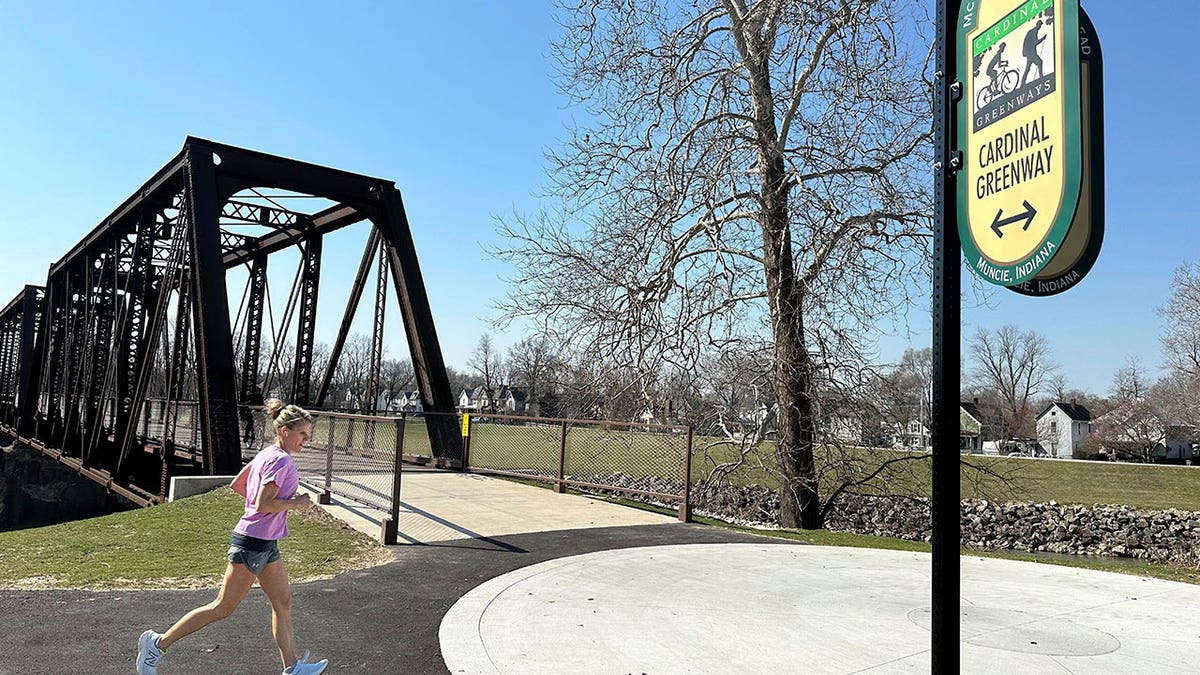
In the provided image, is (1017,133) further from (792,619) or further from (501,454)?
(501,454)

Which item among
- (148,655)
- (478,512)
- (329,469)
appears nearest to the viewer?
(148,655)

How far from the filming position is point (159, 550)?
26.1ft

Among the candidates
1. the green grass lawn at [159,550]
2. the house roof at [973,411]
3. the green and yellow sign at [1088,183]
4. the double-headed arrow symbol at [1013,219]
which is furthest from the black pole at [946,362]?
the house roof at [973,411]

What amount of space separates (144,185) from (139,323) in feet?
11.0

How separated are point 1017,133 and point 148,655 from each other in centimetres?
490

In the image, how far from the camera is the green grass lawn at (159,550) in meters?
6.58

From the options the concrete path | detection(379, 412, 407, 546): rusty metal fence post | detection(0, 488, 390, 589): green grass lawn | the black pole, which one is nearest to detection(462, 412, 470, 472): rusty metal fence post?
the concrete path

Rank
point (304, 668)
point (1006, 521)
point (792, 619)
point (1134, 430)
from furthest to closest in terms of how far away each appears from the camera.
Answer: point (1134, 430)
point (1006, 521)
point (792, 619)
point (304, 668)

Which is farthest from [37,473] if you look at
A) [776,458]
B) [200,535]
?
[776,458]

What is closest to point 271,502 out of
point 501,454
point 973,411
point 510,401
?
point 501,454

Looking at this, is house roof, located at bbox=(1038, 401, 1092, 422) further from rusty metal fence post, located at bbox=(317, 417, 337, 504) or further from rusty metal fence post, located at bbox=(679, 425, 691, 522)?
rusty metal fence post, located at bbox=(317, 417, 337, 504)

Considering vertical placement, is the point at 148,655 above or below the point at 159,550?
above

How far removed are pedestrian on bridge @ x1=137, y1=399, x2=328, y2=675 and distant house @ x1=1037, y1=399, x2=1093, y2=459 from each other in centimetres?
7226

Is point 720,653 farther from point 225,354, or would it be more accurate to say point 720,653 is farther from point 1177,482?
point 1177,482
